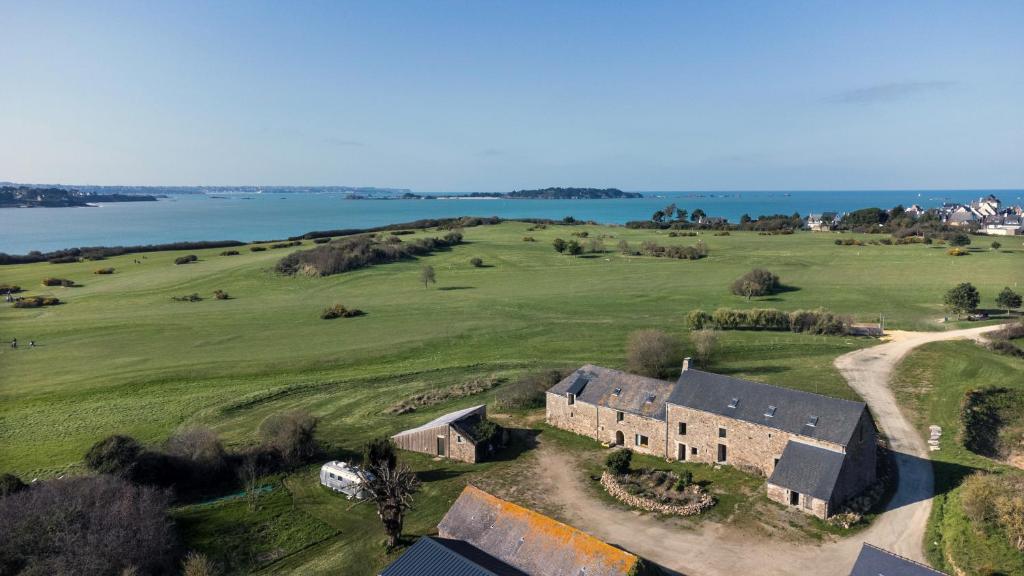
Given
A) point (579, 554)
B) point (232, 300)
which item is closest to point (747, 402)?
point (579, 554)

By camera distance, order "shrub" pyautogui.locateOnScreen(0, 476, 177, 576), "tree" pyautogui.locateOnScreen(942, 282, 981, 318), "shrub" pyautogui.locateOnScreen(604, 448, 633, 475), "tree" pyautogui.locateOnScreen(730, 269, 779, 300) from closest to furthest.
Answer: "shrub" pyautogui.locateOnScreen(0, 476, 177, 576) → "shrub" pyautogui.locateOnScreen(604, 448, 633, 475) → "tree" pyautogui.locateOnScreen(942, 282, 981, 318) → "tree" pyautogui.locateOnScreen(730, 269, 779, 300)

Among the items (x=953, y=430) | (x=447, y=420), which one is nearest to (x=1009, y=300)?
(x=953, y=430)

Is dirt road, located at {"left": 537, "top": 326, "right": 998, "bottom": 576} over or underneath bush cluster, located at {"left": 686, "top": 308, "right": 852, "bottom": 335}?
underneath

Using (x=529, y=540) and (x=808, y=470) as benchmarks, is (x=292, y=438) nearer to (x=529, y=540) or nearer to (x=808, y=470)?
(x=529, y=540)

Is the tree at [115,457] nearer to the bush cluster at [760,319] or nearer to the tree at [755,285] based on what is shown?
the bush cluster at [760,319]

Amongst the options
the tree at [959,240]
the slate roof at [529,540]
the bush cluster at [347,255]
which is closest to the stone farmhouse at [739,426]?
the slate roof at [529,540]

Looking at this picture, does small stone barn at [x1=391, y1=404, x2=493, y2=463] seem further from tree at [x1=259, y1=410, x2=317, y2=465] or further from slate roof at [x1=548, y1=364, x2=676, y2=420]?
slate roof at [x1=548, y1=364, x2=676, y2=420]

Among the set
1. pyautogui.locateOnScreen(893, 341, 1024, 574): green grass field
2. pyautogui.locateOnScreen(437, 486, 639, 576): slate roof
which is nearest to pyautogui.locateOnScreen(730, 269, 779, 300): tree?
pyautogui.locateOnScreen(893, 341, 1024, 574): green grass field
